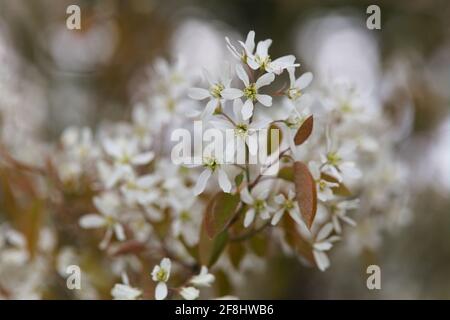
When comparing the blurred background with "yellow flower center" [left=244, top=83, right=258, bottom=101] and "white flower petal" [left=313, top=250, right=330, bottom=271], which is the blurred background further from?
"yellow flower center" [left=244, top=83, right=258, bottom=101]

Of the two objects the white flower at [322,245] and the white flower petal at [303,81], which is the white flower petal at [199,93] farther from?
the white flower at [322,245]

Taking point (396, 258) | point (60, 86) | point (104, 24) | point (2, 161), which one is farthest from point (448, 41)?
point (2, 161)

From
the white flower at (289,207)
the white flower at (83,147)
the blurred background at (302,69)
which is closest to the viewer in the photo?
the white flower at (289,207)

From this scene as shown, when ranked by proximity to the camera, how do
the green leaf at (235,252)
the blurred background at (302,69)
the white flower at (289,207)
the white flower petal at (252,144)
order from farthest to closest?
1. the blurred background at (302,69)
2. the green leaf at (235,252)
3. the white flower at (289,207)
4. the white flower petal at (252,144)

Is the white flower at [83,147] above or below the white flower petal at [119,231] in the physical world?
above

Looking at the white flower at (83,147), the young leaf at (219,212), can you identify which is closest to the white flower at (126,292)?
the young leaf at (219,212)

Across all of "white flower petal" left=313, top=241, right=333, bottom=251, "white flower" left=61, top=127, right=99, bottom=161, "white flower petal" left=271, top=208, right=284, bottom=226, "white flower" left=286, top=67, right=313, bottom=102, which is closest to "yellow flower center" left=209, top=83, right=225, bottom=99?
"white flower" left=286, top=67, right=313, bottom=102
